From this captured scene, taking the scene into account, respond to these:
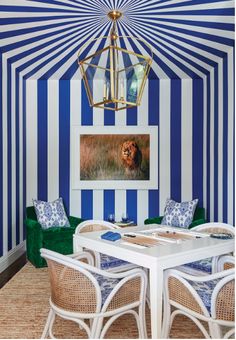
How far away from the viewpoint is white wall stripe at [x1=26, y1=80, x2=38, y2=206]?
546 cm

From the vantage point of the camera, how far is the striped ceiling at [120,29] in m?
3.12

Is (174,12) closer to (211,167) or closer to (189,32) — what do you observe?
(189,32)

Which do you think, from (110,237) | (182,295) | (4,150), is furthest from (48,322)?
(4,150)

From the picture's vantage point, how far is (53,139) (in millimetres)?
5512

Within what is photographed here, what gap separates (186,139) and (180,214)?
1406 mm

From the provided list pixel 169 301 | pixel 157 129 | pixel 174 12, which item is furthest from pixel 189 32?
pixel 169 301

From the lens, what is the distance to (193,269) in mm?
3121

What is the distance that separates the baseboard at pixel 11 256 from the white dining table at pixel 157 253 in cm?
200

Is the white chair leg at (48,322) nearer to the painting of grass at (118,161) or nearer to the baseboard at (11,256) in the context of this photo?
the baseboard at (11,256)

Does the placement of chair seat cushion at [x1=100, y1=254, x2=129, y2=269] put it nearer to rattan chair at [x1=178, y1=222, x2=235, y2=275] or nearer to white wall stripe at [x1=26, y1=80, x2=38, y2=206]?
rattan chair at [x1=178, y1=222, x2=235, y2=275]

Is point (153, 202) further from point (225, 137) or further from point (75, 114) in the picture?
point (75, 114)

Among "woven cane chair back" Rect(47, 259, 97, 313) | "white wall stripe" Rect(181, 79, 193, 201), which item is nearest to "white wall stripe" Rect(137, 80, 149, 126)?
"white wall stripe" Rect(181, 79, 193, 201)

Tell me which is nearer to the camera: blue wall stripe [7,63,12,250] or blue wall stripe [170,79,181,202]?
blue wall stripe [7,63,12,250]

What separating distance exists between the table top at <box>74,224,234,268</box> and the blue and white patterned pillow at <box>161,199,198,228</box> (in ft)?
6.50
